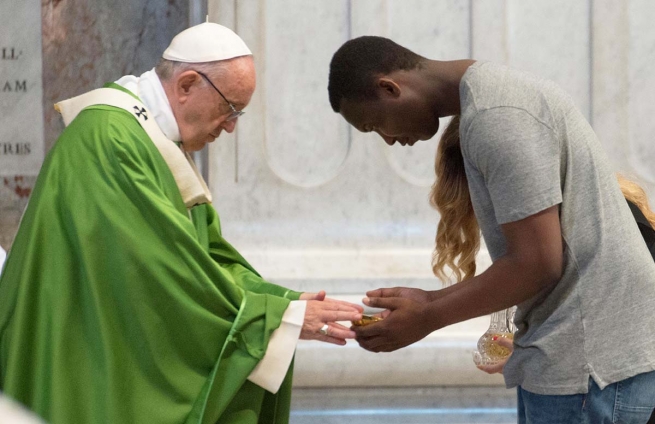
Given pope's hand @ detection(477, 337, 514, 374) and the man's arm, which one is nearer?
the man's arm

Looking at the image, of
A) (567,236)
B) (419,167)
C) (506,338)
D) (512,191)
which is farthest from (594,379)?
(419,167)

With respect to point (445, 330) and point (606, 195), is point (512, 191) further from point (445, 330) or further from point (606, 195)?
point (445, 330)

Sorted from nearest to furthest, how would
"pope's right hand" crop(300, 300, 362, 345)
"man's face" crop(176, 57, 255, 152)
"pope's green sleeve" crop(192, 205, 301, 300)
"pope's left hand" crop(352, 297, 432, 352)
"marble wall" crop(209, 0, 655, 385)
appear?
"pope's left hand" crop(352, 297, 432, 352)
"pope's right hand" crop(300, 300, 362, 345)
"man's face" crop(176, 57, 255, 152)
"pope's green sleeve" crop(192, 205, 301, 300)
"marble wall" crop(209, 0, 655, 385)

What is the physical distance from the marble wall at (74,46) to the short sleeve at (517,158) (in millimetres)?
2887

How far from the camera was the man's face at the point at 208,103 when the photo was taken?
2.99 metres

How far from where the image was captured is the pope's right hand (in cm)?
277

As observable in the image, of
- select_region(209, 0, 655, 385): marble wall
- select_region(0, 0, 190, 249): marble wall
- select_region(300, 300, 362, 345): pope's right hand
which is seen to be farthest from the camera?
select_region(0, 0, 190, 249): marble wall

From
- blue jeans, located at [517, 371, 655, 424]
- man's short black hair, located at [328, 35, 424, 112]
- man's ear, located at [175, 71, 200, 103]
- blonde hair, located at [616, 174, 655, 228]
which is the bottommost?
blue jeans, located at [517, 371, 655, 424]

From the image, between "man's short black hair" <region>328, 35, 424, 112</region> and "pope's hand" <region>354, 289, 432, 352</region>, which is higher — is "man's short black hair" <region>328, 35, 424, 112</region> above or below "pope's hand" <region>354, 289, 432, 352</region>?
above

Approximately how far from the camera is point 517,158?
2.00 m

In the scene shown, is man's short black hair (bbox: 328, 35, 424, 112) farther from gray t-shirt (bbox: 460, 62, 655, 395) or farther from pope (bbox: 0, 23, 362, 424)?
pope (bbox: 0, 23, 362, 424)

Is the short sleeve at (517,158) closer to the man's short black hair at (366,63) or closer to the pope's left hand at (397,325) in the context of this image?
the man's short black hair at (366,63)

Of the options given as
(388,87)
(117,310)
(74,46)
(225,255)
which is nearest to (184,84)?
(225,255)

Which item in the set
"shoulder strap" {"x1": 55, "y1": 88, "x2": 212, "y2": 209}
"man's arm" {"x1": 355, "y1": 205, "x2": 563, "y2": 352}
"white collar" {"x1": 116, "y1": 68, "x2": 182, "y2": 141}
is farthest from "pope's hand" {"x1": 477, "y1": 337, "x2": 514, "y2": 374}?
"white collar" {"x1": 116, "y1": 68, "x2": 182, "y2": 141}
